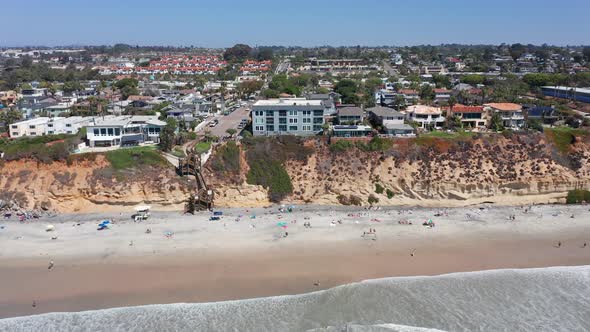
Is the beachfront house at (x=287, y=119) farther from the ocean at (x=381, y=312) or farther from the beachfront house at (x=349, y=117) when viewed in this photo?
the ocean at (x=381, y=312)

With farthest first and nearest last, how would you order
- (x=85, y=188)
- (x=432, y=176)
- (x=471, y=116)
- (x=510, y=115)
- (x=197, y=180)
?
(x=471, y=116) → (x=510, y=115) → (x=432, y=176) → (x=197, y=180) → (x=85, y=188)

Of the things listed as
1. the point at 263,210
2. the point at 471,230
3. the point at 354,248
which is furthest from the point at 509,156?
the point at 263,210

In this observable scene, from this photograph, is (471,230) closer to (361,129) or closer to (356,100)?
(361,129)

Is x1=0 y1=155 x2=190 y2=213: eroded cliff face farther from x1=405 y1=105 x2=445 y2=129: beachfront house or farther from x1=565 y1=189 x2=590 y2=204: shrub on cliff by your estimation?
x1=565 y1=189 x2=590 y2=204: shrub on cliff

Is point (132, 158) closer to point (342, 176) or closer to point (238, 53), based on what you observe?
point (342, 176)

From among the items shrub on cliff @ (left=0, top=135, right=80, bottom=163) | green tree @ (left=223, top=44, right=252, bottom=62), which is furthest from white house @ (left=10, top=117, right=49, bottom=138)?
green tree @ (left=223, top=44, right=252, bottom=62)

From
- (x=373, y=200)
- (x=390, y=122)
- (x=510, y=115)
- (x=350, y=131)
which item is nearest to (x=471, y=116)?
(x=510, y=115)

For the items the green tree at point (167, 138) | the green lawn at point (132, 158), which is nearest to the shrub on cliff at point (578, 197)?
the green lawn at point (132, 158)
